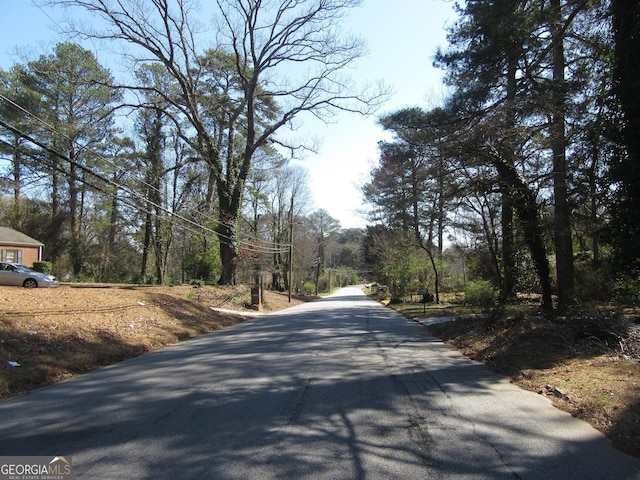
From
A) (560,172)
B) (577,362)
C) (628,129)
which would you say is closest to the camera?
(628,129)

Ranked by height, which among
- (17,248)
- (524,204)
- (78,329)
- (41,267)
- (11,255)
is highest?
(17,248)

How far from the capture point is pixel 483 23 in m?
12.4

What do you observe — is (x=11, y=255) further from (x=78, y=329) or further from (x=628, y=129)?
(x=628, y=129)

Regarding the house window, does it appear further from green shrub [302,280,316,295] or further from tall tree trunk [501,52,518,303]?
green shrub [302,280,316,295]

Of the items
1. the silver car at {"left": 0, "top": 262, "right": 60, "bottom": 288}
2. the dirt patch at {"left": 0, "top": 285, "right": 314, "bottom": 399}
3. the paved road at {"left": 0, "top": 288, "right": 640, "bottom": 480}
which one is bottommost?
the paved road at {"left": 0, "top": 288, "right": 640, "bottom": 480}

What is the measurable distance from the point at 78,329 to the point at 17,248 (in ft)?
92.4

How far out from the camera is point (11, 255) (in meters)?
33.7

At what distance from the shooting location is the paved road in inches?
162

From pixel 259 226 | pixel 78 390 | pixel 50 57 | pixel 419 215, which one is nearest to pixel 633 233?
pixel 78 390

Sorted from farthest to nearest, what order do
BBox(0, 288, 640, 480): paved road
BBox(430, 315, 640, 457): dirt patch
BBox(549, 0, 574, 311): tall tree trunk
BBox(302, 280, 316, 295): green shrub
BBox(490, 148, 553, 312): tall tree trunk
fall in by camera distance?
BBox(302, 280, 316, 295): green shrub, BBox(490, 148, 553, 312): tall tree trunk, BBox(549, 0, 574, 311): tall tree trunk, BBox(430, 315, 640, 457): dirt patch, BBox(0, 288, 640, 480): paved road

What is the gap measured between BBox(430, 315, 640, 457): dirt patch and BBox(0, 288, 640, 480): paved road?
362 mm

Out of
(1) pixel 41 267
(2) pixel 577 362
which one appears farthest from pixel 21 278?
(2) pixel 577 362

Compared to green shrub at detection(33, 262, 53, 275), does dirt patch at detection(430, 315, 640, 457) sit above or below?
below

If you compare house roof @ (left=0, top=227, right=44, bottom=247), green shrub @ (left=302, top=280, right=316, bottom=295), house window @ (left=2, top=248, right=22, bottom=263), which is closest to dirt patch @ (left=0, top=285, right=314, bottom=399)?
house roof @ (left=0, top=227, right=44, bottom=247)
